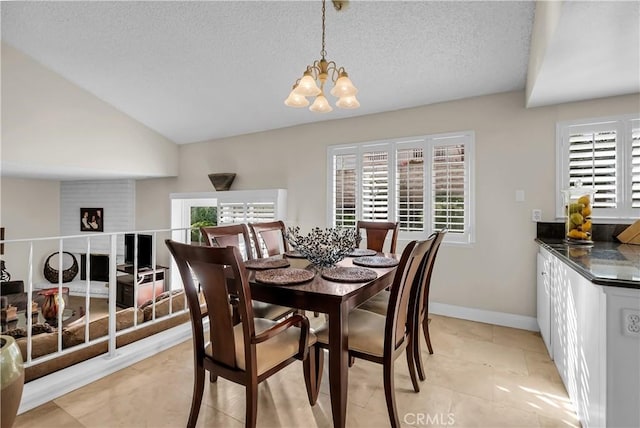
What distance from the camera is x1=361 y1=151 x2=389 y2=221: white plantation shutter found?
374 cm

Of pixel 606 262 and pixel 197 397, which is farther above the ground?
pixel 606 262

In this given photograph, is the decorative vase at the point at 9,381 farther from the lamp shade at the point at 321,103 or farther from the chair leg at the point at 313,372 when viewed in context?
the lamp shade at the point at 321,103

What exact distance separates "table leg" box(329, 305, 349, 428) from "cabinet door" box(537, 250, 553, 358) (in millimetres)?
1809

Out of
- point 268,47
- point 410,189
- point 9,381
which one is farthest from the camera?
point 410,189

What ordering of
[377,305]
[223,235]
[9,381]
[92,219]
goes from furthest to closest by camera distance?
[92,219], [223,235], [377,305], [9,381]

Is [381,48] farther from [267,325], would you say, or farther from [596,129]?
[267,325]

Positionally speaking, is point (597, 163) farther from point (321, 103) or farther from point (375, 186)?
point (321, 103)

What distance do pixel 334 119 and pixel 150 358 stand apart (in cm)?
316

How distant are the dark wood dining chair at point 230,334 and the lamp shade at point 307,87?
1.06 meters

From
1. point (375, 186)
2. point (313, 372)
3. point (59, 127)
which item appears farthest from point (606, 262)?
point (59, 127)

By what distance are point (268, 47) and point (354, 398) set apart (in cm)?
291

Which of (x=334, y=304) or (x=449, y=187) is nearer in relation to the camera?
(x=334, y=304)

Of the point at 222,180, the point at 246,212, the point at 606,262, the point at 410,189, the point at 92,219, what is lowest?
the point at 606,262

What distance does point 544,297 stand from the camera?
8.45 ft
